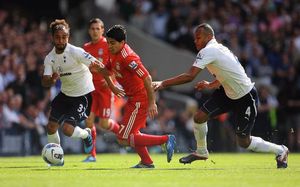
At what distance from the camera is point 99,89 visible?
59.6ft

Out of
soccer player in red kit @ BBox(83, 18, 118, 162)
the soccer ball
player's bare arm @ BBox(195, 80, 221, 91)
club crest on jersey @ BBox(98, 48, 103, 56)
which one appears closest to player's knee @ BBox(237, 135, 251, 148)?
player's bare arm @ BBox(195, 80, 221, 91)

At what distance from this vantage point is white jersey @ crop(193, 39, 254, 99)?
14180 mm

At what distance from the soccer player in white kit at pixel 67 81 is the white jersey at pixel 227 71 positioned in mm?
1833

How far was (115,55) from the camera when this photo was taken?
566 inches

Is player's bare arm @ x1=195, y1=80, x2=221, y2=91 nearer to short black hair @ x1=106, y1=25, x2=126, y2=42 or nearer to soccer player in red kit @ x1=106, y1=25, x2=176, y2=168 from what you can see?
soccer player in red kit @ x1=106, y1=25, x2=176, y2=168

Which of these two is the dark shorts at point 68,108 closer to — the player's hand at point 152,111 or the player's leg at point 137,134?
the player's leg at point 137,134

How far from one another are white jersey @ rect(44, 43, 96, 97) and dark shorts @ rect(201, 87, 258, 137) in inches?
85.2

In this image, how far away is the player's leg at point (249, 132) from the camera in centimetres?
1438

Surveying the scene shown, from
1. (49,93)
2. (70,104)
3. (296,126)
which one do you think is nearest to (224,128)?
(296,126)

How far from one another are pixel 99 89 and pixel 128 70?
3.87 meters

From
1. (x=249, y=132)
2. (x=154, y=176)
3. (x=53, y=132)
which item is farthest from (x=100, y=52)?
(x=154, y=176)

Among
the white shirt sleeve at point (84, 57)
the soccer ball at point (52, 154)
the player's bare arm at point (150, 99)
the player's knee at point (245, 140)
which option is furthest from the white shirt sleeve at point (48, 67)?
the player's knee at point (245, 140)

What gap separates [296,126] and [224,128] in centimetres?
212

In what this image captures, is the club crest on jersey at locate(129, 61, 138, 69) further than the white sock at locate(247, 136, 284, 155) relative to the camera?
No
